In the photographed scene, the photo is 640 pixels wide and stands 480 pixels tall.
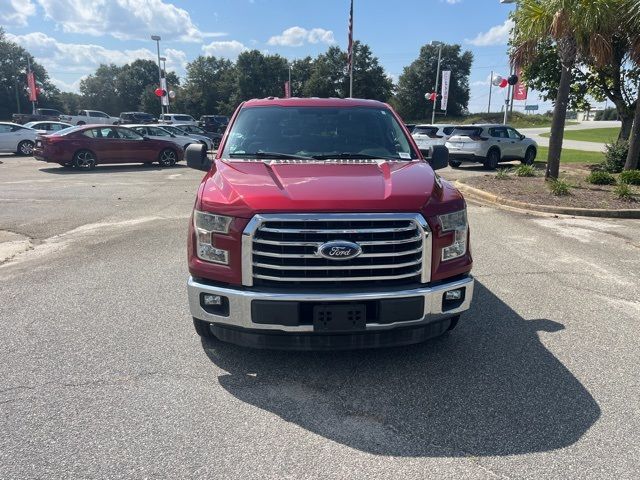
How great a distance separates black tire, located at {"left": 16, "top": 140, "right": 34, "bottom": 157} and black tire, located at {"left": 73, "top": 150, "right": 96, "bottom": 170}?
7212 mm

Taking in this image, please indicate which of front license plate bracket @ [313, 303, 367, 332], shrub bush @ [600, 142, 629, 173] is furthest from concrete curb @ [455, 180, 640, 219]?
front license plate bracket @ [313, 303, 367, 332]

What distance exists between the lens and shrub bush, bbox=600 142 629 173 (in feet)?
48.6

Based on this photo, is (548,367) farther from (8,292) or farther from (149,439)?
(8,292)

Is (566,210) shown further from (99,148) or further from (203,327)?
(99,148)

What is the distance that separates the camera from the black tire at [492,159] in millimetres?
18469

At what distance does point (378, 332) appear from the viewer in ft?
10.8

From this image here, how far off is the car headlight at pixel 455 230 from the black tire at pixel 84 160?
1660 centimetres

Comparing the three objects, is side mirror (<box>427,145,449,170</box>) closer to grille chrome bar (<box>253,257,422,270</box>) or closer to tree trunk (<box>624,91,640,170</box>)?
grille chrome bar (<box>253,257,422,270</box>)

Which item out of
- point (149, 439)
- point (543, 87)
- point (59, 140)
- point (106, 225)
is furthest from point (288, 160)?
point (543, 87)

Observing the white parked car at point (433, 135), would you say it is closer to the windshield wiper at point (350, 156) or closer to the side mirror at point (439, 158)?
the side mirror at point (439, 158)

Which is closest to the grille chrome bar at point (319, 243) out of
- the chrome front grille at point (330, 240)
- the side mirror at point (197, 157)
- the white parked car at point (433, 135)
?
the chrome front grille at point (330, 240)

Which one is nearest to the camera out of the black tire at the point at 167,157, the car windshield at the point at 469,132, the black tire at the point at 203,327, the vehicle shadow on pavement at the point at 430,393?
the vehicle shadow on pavement at the point at 430,393

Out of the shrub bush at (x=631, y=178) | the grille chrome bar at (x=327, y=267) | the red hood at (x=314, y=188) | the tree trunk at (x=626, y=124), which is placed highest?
the tree trunk at (x=626, y=124)

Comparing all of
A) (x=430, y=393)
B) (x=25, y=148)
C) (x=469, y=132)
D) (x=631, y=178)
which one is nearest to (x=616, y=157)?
(x=631, y=178)
